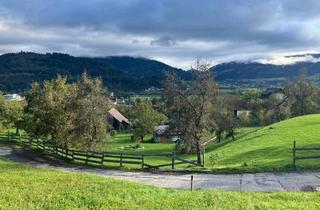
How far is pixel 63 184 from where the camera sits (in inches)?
693

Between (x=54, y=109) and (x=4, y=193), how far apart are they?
31140 mm

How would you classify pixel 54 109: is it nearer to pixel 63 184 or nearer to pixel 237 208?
pixel 63 184

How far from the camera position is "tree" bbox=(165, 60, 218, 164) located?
118ft

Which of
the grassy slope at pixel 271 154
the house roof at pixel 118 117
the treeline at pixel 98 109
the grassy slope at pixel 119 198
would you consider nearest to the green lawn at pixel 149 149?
the treeline at pixel 98 109

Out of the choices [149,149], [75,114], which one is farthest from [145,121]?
[75,114]

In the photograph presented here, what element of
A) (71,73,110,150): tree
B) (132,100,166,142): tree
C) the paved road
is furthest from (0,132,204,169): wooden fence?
(132,100,166,142): tree

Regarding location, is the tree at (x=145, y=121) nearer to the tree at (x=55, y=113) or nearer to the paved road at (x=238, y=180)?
the tree at (x=55, y=113)

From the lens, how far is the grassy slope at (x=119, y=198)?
14.0 metres

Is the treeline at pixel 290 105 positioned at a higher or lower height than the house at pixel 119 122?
higher

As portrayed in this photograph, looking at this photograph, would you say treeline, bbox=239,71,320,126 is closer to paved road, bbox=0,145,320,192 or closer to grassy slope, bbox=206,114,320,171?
grassy slope, bbox=206,114,320,171

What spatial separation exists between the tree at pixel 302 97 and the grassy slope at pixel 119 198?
360 feet

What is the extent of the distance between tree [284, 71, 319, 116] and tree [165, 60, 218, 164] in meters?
91.7

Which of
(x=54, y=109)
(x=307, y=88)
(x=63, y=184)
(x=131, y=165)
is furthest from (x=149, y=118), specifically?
(x=63, y=184)

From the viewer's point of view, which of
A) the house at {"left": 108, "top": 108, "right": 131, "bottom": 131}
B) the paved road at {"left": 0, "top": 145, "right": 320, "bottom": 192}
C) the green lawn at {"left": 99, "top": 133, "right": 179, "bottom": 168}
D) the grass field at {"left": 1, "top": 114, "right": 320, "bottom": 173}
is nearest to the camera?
the paved road at {"left": 0, "top": 145, "right": 320, "bottom": 192}
